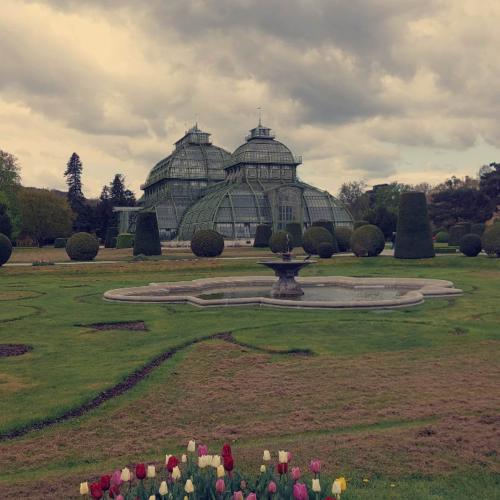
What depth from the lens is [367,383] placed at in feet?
31.4

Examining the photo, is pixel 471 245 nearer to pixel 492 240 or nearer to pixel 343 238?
pixel 492 240

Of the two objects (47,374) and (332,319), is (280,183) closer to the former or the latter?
(332,319)

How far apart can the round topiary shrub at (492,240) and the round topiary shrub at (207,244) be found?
2047 cm

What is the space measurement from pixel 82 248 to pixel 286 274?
24936mm

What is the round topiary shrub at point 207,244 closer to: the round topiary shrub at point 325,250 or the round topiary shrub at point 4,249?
the round topiary shrub at point 325,250

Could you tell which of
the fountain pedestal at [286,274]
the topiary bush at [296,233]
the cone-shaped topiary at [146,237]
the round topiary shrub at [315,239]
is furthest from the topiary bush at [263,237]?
the fountain pedestal at [286,274]

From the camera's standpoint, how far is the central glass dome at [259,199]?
236 ft

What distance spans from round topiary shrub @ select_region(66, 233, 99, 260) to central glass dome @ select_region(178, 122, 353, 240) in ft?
90.9

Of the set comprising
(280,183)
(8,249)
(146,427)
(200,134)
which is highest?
(200,134)

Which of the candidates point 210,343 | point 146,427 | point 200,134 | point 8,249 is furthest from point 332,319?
point 200,134

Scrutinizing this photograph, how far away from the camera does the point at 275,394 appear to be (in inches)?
358

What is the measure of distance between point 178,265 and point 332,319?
68.5 ft

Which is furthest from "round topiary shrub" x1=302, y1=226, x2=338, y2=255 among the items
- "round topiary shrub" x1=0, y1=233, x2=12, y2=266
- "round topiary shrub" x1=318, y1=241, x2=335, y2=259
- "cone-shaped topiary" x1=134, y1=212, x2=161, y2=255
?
"round topiary shrub" x1=0, y1=233, x2=12, y2=266

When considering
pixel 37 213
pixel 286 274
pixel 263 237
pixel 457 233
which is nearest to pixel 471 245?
pixel 457 233
